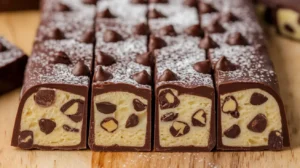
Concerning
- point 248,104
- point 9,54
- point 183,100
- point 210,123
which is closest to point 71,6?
point 9,54

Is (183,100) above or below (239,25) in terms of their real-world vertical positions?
below

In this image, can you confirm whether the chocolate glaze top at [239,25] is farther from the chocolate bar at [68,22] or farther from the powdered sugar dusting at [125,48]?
the chocolate bar at [68,22]

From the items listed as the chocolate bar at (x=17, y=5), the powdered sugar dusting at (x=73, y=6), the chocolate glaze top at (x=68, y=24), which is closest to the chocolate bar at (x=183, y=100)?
the chocolate glaze top at (x=68, y=24)

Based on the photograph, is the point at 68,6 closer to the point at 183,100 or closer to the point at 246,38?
the point at 246,38

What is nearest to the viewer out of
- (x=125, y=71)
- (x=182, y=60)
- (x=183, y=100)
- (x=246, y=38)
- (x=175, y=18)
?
(x=183, y=100)

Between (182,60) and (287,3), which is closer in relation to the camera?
(182,60)

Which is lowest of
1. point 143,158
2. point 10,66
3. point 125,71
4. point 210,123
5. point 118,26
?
point 143,158
